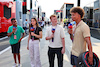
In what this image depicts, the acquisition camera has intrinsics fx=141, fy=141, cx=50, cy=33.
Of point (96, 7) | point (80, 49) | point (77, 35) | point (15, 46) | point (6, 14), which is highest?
point (96, 7)

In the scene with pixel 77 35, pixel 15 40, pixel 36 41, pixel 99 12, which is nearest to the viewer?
pixel 77 35

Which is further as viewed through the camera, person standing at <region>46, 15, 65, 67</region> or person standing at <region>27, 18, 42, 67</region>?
person standing at <region>27, 18, 42, 67</region>

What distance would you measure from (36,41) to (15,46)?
926 mm

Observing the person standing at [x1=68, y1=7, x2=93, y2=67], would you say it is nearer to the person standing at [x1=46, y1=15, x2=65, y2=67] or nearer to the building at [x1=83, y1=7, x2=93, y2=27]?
the person standing at [x1=46, y1=15, x2=65, y2=67]

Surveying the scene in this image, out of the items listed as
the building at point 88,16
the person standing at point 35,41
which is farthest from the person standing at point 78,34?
the building at point 88,16

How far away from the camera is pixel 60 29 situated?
3641mm

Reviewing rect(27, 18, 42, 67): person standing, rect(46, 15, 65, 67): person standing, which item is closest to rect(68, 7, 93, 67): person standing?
rect(46, 15, 65, 67): person standing

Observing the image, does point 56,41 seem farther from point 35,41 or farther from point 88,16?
point 88,16

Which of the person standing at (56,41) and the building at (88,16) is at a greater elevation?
the building at (88,16)

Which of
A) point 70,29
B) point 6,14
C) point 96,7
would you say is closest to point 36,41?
point 70,29

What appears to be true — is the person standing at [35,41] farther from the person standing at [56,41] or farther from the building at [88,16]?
the building at [88,16]

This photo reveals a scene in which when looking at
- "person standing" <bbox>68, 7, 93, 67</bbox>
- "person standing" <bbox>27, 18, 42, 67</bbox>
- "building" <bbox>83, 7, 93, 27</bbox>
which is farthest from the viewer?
"building" <bbox>83, 7, 93, 27</bbox>

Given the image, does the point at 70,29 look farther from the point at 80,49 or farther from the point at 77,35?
the point at 80,49

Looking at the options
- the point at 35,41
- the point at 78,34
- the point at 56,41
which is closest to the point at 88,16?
the point at 35,41
